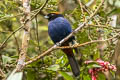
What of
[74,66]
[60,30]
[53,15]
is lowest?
[74,66]

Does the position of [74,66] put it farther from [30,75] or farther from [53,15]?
[53,15]

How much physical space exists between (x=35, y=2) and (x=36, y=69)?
0.79 metres

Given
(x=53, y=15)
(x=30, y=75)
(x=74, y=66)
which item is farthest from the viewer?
(x=53, y=15)

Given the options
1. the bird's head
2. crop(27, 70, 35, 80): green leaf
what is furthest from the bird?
crop(27, 70, 35, 80): green leaf

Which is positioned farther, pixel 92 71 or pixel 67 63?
pixel 67 63

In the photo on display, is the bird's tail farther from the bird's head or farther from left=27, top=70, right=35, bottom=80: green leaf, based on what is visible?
the bird's head

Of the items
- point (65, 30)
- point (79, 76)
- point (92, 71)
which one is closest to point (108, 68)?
point (92, 71)

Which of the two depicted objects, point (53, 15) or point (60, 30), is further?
point (53, 15)

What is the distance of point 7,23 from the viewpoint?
159 inches

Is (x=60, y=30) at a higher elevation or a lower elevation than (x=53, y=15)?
lower

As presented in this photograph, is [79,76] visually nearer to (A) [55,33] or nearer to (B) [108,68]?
(B) [108,68]

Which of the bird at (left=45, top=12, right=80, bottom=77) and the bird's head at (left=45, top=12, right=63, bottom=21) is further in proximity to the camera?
the bird's head at (left=45, top=12, right=63, bottom=21)

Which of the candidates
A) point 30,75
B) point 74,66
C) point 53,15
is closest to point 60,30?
point 53,15

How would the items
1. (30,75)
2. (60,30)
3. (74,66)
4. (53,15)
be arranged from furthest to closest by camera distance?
1. (53,15)
2. (60,30)
3. (74,66)
4. (30,75)
